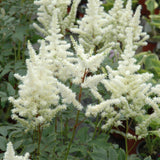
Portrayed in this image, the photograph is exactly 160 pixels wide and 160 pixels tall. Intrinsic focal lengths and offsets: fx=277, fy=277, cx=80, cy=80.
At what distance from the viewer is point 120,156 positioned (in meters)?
1.65

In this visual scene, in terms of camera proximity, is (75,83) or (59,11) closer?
(75,83)

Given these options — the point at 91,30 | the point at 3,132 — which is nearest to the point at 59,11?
the point at 91,30

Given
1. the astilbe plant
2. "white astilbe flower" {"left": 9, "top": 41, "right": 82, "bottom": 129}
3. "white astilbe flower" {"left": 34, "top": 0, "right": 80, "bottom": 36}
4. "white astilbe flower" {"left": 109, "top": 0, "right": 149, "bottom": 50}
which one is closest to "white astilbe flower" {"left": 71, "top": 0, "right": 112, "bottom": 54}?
"white astilbe flower" {"left": 34, "top": 0, "right": 80, "bottom": 36}

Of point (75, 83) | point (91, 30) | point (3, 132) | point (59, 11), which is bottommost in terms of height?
point (3, 132)

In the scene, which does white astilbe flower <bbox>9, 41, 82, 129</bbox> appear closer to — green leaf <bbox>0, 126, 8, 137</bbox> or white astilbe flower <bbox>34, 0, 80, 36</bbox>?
green leaf <bbox>0, 126, 8, 137</bbox>

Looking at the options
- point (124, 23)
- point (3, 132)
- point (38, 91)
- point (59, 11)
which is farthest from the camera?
point (124, 23)

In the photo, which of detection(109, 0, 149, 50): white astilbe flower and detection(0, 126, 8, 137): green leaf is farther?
detection(109, 0, 149, 50): white astilbe flower

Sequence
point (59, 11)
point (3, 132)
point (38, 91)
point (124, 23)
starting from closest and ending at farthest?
point (38, 91) → point (3, 132) → point (59, 11) → point (124, 23)

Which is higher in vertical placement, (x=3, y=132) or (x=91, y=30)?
(x=91, y=30)

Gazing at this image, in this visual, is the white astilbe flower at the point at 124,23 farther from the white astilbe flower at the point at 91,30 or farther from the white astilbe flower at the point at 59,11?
the white astilbe flower at the point at 59,11

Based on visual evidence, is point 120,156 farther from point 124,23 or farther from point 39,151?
point 124,23

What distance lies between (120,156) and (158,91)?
478 mm

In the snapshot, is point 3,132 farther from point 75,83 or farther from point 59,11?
point 59,11

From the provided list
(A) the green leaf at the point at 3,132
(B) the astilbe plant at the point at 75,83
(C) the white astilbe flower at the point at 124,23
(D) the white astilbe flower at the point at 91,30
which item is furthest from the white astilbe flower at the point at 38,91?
(C) the white astilbe flower at the point at 124,23
